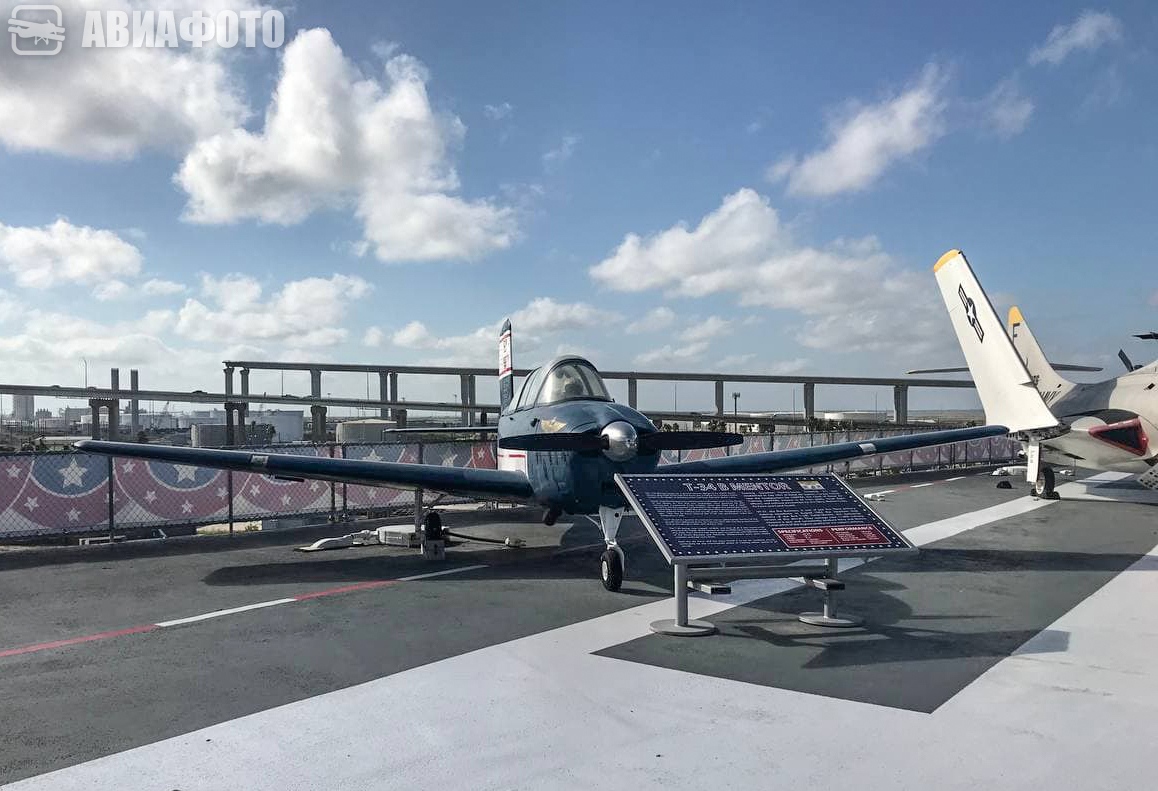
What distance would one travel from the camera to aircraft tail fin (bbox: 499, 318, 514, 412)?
15297mm

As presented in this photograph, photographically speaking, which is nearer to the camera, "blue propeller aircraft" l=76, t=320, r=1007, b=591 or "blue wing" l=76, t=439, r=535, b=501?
"blue propeller aircraft" l=76, t=320, r=1007, b=591

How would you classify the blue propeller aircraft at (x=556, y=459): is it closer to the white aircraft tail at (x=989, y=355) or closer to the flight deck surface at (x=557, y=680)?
the flight deck surface at (x=557, y=680)

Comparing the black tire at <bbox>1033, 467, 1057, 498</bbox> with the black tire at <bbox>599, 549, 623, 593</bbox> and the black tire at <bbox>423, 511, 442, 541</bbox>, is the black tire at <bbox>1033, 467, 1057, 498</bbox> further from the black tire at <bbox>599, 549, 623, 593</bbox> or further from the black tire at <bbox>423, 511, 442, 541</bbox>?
the black tire at <bbox>423, 511, 442, 541</bbox>

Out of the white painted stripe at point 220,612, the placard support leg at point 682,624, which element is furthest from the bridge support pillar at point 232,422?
the placard support leg at point 682,624

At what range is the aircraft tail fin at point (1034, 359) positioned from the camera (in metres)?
21.5

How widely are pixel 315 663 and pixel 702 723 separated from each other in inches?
127

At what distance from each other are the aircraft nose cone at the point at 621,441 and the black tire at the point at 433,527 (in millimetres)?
3901

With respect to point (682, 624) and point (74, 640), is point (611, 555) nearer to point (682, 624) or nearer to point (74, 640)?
point (682, 624)

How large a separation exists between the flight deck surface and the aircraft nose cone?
5.44 feet

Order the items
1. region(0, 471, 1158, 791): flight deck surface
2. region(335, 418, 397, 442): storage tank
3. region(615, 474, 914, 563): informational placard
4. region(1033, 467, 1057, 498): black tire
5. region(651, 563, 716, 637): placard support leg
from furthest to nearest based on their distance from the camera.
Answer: region(335, 418, 397, 442): storage tank < region(1033, 467, 1057, 498): black tire < region(651, 563, 716, 637): placard support leg < region(615, 474, 914, 563): informational placard < region(0, 471, 1158, 791): flight deck surface

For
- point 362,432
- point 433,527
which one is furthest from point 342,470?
point 362,432

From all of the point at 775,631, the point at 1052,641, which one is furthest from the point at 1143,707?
the point at 775,631

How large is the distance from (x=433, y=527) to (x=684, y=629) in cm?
576

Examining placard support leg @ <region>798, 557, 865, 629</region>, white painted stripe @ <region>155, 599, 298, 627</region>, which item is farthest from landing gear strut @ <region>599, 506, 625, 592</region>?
white painted stripe @ <region>155, 599, 298, 627</region>
